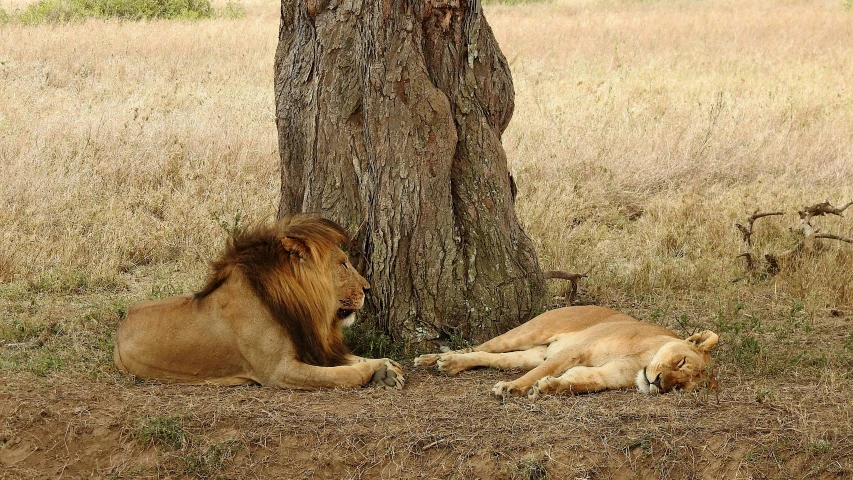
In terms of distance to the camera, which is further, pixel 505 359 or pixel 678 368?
pixel 505 359

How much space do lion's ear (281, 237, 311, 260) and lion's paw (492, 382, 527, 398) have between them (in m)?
1.21

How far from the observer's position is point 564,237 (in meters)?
8.46

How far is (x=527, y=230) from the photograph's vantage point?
28.2ft

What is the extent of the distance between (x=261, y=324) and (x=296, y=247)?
440mm

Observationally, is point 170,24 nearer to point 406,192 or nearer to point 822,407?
point 406,192

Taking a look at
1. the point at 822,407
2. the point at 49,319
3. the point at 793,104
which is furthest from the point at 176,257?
the point at 793,104

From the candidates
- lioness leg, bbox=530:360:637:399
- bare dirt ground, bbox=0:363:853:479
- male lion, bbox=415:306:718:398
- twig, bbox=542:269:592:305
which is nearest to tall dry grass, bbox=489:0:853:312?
twig, bbox=542:269:592:305

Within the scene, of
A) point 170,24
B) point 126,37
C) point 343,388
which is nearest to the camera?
point 343,388

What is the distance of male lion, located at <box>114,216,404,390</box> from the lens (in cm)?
518

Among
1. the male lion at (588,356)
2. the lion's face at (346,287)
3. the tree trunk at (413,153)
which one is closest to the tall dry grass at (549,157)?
the tree trunk at (413,153)

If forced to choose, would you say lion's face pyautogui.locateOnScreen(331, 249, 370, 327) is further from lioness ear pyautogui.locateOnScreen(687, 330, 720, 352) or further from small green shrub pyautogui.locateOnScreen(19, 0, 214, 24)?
small green shrub pyautogui.locateOnScreen(19, 0, 214, 24)

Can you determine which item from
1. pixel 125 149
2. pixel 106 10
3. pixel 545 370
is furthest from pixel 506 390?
pixel 106 10

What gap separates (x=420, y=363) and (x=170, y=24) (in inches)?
537

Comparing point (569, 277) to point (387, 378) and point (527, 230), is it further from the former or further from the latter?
point (387, 378)
